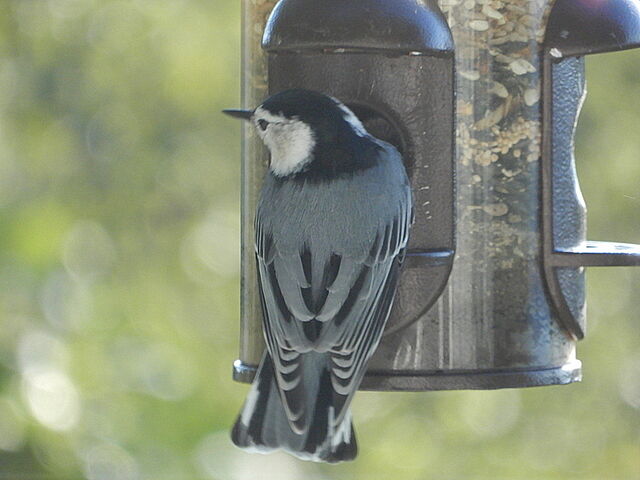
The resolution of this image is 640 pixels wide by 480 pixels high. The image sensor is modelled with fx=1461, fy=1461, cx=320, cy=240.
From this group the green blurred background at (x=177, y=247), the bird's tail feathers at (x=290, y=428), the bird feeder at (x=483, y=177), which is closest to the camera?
the bird's tail feathers at (x=290, y=428)

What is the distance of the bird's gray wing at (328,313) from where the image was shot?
3705 millimetres

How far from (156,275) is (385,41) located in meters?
5.01

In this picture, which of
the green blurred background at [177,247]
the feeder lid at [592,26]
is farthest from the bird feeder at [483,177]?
the green blurred background at [177,247]

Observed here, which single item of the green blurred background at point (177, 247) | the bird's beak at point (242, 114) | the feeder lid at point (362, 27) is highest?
the feeder lid at point (362, 27)

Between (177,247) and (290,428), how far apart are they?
5.02 metres

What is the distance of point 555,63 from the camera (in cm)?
415

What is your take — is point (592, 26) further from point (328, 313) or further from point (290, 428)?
point (290, 428)

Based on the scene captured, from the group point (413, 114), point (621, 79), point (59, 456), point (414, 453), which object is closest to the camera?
point (413, 114)

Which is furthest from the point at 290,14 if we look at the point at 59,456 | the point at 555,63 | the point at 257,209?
the point at 59,456

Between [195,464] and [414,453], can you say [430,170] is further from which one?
[414,453]

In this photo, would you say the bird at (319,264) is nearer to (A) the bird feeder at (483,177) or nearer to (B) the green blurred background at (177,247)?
(A) the bird feeder at (483,177)

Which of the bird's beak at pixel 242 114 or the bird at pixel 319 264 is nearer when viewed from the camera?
the bird at pixel 319 264

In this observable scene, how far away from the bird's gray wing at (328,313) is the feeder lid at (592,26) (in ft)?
2.58

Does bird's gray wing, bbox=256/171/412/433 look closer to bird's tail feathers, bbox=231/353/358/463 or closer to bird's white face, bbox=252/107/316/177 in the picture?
bird's tail feathers, bbox=231/353/358/463
